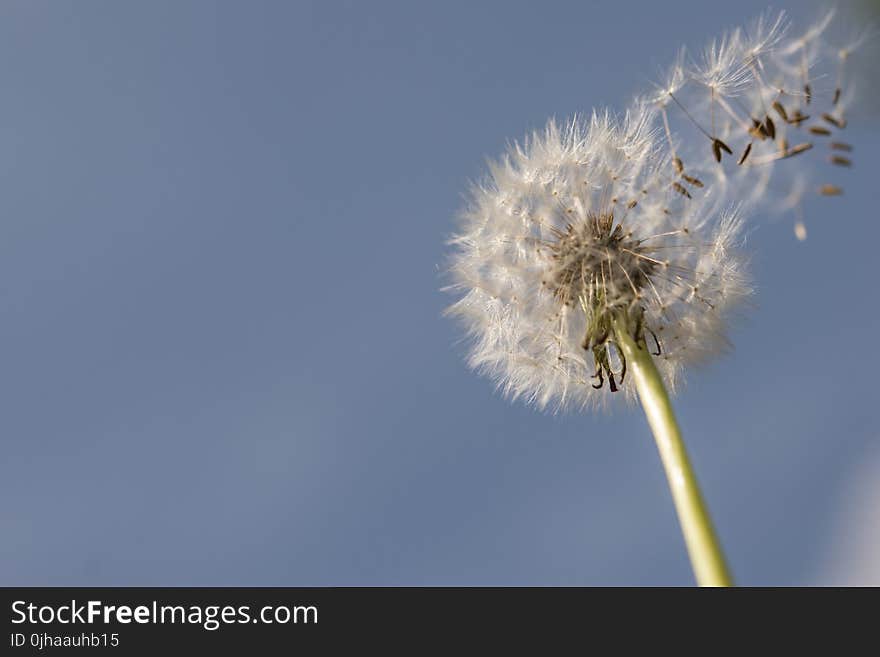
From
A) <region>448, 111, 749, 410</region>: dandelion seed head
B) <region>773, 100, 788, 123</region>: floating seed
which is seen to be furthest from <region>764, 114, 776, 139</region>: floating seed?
<region>448, 111, 749, 410</region>: dandelion seed head

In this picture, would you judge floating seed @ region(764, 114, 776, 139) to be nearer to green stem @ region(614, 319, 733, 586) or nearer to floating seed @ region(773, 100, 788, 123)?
floating seed @ region(773, 100, 788, 123)

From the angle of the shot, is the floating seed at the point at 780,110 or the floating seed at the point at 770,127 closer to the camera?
the floating seed at the point at 780,110

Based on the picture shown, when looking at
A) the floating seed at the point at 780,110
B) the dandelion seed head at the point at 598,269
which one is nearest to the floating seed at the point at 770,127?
the floating seed at the point at 780,110

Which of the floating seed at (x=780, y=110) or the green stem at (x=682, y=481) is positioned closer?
the green stem at (x=682, y=481)

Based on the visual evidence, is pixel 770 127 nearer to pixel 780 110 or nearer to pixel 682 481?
pixel 780 110

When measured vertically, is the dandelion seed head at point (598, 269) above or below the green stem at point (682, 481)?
above

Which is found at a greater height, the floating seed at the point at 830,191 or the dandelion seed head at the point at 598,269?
the dandelion seed head at the point at 598,269

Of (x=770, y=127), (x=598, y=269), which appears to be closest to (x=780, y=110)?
(x=770, y=127)

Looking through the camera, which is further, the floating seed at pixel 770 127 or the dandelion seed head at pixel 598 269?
the dandelion seed head at pixel 598 269

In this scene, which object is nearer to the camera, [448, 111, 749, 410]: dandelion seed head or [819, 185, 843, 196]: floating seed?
[819, 185, 843, 196]: floating seed

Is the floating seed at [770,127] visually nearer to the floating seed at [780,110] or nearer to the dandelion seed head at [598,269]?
the floating seed at [780,110]
